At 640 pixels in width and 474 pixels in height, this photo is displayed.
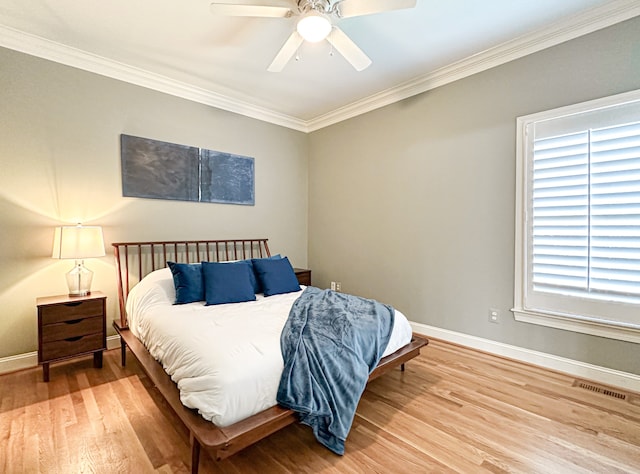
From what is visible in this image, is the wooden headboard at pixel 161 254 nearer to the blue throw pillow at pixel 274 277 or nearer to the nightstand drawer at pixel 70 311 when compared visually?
the nightstand drawer at pixel 70 311

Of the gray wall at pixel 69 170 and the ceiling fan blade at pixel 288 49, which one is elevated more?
the ceiling fan blade at pixel 288 49

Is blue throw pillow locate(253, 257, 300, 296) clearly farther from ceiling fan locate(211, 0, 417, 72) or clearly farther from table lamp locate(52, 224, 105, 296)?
ceiling fan locate(211, 0, 417, 72)

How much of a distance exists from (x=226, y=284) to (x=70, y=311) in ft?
4.21

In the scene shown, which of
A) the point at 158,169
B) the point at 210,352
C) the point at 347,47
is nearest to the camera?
the point at 210,352

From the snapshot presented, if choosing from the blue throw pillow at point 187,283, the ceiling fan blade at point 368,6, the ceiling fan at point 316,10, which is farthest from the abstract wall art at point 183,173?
the ceiling fan blade at point 368,6

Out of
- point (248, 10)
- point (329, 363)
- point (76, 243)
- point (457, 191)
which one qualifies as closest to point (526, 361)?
point (457, 191)

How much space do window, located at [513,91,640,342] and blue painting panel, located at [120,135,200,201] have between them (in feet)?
11.5

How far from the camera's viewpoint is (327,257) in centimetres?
474

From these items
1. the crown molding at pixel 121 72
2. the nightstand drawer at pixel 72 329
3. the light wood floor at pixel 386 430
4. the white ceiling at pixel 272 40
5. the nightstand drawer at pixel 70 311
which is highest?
the white ceiling at pixel 272 40

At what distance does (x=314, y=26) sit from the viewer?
208cm

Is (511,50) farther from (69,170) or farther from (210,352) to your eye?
(69,170)

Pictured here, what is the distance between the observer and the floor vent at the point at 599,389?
Answer: 233 centimetres

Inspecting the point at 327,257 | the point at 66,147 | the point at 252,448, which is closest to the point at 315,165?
the point at 327,257

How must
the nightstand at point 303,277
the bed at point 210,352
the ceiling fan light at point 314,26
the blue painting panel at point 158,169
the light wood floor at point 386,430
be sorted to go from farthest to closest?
the nightstand at point 303,277 < the blue painting panel at point 158,169 < the ceiling fan light at point 314,26 < the light wood floor at point 386,430 < the bed at point 210,352
